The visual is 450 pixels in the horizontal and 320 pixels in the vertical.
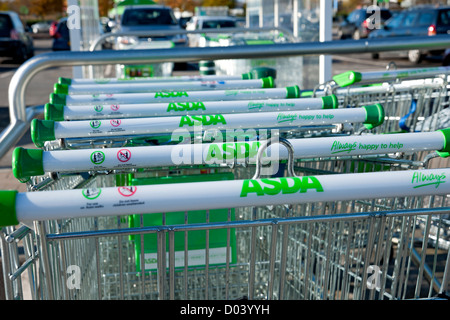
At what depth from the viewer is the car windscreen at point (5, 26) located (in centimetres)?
1582

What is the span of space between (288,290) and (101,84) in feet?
4.76

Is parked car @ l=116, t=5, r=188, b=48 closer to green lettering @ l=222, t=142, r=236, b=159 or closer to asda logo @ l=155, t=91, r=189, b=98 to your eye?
asda logo @ l=155, t=91, r=189, b=98

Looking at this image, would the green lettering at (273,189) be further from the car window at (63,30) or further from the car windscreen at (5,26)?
the car window at (63,30)

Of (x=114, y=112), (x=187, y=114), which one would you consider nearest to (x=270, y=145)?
(x=187, y=114)

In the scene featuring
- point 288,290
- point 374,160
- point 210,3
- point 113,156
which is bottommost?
point 288,290

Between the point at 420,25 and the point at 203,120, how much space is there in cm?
1431

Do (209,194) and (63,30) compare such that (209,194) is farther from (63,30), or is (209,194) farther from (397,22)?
(63,30)

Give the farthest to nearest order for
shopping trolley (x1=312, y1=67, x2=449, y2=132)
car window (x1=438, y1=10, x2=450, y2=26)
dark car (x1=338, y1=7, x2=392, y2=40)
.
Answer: dark car (x1=338, y1=7, x2=392, y2=40)
car window (x1=438, y1=10, x2=450, y2=26)
shopping trolley (x1=312, y1=67, x2=449, y2=132)

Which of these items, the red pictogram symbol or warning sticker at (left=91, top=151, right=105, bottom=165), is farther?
the red pictogram symbol

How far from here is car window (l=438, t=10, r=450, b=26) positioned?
14.2 metres

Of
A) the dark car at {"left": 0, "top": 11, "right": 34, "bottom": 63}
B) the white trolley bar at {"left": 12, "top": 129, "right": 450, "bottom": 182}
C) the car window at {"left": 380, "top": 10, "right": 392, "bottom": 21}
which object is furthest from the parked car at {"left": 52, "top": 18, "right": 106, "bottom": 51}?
the white trolley bar at {"left": 12, "top": 129, "right": 450, "bottom": 182}

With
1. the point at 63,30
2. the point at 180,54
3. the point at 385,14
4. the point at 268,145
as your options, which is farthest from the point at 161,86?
the point at 385,14

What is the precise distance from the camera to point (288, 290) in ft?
8.67
